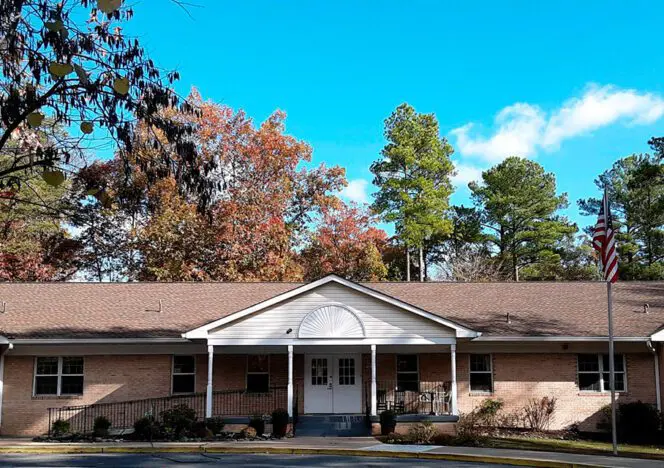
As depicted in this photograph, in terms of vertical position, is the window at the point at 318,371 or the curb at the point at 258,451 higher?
the window at the point at 318,371

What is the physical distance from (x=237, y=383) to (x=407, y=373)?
5.71m

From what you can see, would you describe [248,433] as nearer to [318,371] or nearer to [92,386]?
[318,371]

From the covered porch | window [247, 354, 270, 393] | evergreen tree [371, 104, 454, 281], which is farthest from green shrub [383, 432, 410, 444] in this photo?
evergreen tree [371, 104, 454, 281]

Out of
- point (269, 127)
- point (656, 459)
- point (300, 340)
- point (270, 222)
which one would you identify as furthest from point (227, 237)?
point (656, 459)

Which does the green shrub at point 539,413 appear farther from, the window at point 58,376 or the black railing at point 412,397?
the window at point 58,376

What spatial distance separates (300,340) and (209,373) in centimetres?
291

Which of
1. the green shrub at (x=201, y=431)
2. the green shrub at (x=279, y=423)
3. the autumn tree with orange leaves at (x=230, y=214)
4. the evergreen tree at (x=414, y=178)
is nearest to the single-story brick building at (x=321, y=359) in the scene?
the green shrub at (x=279, y=423)

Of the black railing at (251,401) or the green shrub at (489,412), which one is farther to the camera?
the black railing at (251,401)

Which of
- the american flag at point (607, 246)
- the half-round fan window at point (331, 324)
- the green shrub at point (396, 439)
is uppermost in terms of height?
the american flag at point (607, 246)

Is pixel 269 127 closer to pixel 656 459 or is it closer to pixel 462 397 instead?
pixel 462 397

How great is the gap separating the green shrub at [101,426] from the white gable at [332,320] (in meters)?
4.07

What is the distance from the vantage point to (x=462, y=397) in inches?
997

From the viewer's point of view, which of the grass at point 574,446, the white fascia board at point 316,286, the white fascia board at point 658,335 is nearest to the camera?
the grass at point 574,446

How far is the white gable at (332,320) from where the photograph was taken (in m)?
23.7
